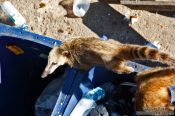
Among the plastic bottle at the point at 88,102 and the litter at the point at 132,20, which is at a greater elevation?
the litter at the point at 132,20

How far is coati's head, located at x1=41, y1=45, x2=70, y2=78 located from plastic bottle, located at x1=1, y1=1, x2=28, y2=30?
→ 134 centimetres

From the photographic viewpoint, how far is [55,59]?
457 cm

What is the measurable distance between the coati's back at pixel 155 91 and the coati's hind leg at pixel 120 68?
416mm

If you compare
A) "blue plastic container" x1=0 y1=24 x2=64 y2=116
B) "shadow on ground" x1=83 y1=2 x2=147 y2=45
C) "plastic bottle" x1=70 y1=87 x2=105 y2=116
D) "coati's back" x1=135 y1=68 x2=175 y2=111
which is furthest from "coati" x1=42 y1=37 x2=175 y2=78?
"shadow on ground" x1=83 y1=2 x2=147 y2=45

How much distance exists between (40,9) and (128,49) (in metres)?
2.18

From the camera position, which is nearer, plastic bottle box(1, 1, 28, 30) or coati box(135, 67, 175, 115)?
coati box(135, 67, 175, 115)

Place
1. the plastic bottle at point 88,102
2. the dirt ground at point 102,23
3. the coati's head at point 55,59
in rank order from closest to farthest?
the plastic bottle at point 88,102
the coati's head at point 55,59
the dirt ground at point 102,23

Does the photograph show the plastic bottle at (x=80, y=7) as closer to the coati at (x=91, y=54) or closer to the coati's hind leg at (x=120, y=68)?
the coati at (x=91, y=54)

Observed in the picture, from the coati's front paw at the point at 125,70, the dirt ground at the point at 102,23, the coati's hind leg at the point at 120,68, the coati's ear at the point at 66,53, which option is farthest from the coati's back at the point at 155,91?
the dirt ground at the point at 102,23

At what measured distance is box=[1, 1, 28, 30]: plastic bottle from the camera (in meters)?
6.04

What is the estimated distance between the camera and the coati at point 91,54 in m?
4.54

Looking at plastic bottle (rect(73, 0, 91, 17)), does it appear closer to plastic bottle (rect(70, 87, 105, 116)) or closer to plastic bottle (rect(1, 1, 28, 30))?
plastic bottle (rect(1, 1, 28, 30))

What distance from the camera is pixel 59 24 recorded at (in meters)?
6.25

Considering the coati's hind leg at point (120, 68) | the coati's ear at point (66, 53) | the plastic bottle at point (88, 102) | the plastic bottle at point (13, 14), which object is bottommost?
the plastic bottle at point (88, 102)
